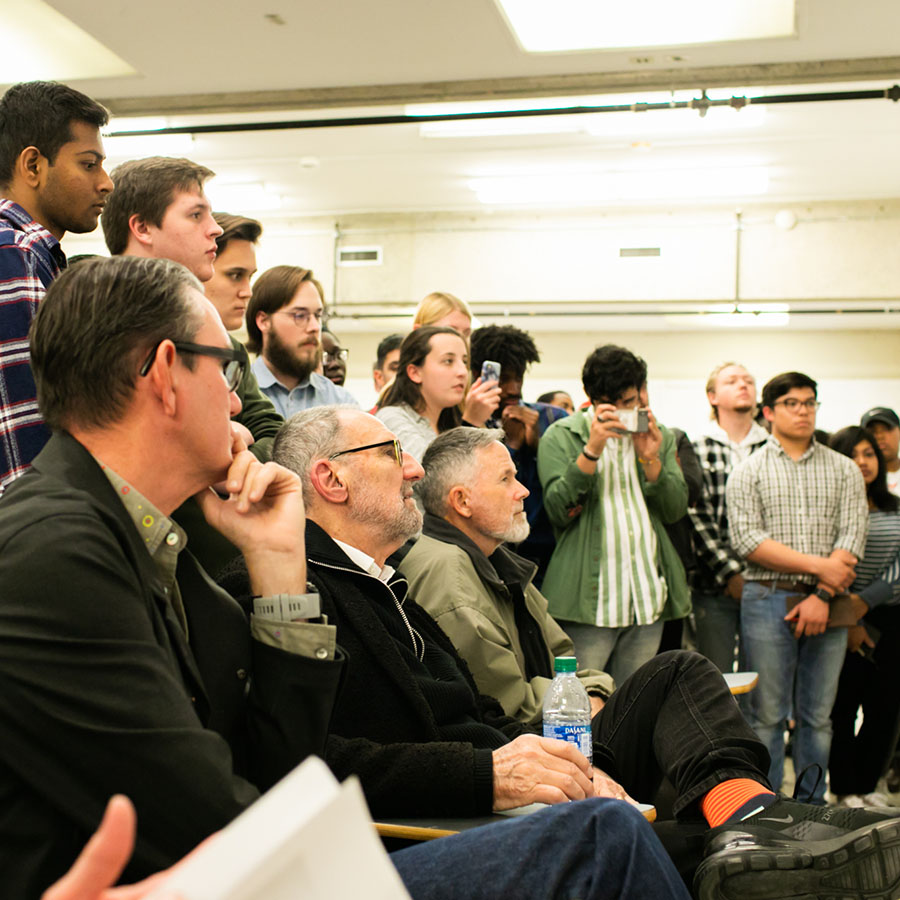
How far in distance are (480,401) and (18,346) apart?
1997 mm

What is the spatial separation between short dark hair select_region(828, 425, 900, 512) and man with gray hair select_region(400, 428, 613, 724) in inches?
91.0

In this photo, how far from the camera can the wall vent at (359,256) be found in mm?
8242

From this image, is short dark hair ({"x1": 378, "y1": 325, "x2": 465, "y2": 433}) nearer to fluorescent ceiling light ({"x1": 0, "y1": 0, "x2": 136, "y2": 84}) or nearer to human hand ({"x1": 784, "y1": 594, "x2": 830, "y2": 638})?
human hand ({"x1": 784, "y1": 594, "x2": 830, "y2": 638})

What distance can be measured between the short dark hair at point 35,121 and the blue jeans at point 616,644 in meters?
2.44

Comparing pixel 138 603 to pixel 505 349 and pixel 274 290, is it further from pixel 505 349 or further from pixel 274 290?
pixel 505 349

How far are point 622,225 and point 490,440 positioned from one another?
5.29m

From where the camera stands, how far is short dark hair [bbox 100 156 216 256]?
7.93 ft

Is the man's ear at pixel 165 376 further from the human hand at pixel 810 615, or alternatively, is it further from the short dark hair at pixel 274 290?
the human hand at pixel 810 615

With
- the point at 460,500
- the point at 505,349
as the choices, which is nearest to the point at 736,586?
the point at 505,349

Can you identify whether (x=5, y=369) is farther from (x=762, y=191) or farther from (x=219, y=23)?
(x=762, y=191)

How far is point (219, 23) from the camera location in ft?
15.9

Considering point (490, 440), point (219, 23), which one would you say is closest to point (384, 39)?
point (219, 23)

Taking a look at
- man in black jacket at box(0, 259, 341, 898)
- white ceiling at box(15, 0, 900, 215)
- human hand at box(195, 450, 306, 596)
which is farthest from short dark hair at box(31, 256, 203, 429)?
white ceiling at box(15, 0, 900, 215)

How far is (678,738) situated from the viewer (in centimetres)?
236
